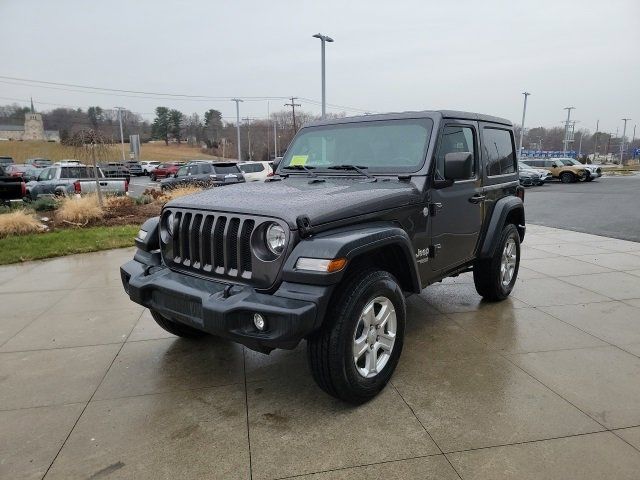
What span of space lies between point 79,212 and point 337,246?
10.9 meters

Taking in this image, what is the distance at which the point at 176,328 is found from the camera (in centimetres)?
400

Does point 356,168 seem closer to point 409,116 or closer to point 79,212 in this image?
point 409,116

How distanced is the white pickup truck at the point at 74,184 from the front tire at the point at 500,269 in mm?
14108

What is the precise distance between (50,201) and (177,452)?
44.5ft

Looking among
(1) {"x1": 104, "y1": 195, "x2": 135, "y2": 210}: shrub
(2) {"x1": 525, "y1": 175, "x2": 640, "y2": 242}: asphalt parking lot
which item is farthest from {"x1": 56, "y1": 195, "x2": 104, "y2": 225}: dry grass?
(2) {"x1": 525, "y1": 175, "x2": 640, "y2": 242}: asphalt parking lot

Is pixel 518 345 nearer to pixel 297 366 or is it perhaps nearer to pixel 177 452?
pixel 297 366

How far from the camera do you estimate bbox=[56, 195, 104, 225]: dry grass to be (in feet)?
37.6

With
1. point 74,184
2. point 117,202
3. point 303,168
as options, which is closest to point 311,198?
point 303,168

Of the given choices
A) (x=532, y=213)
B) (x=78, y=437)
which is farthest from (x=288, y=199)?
(x=532, y=213)

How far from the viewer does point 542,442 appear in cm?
264

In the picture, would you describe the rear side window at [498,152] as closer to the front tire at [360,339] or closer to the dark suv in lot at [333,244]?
the dark suv in lot at [333,244]

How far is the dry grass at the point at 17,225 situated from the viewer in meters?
9.83

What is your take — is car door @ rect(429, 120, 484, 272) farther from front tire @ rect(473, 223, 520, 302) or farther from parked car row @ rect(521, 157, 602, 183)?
parked car row @ rect(521, 157, 602, 183)

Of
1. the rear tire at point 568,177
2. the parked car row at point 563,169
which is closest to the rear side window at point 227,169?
the parked car row at point 563,169
